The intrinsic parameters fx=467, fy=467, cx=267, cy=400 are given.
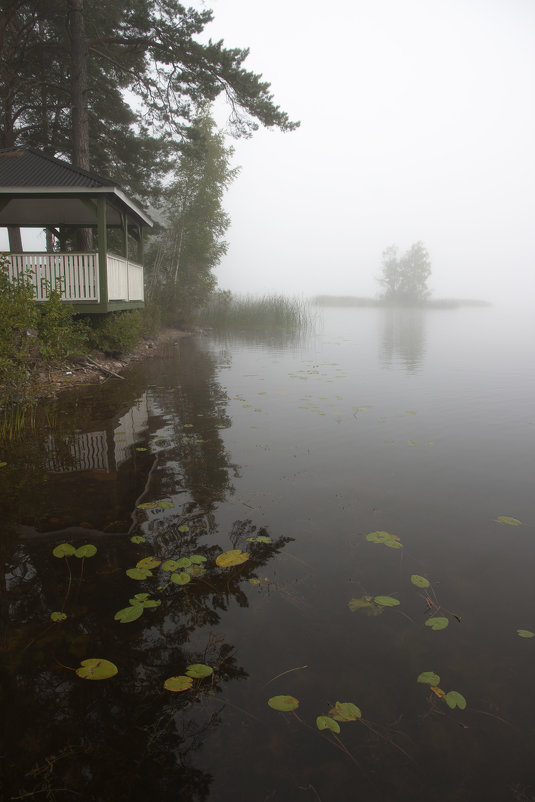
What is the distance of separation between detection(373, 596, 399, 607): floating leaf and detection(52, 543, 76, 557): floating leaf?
205 cm

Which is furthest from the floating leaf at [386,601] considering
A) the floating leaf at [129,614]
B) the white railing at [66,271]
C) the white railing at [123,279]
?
the white railing at [123,279]

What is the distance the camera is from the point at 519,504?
4293 mm

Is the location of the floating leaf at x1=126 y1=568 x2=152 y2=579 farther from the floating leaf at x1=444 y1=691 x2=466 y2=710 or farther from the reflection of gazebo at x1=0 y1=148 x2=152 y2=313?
the reflection of gazebo at x1=0 y1=148 x2=152 y2=313

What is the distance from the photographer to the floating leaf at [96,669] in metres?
2.16

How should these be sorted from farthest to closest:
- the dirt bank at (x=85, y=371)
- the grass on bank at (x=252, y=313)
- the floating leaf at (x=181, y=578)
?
the grass on bank at (x=252, y=313) → the dirt bank at (x=85, y=371) → the floating leaf at (x=181, y=578)

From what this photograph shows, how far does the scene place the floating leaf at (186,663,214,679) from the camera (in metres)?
2.20

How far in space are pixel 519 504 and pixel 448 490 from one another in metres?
0.62

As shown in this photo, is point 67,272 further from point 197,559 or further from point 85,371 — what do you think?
point 197,559

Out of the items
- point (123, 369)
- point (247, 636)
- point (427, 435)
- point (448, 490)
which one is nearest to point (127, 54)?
point (123, 369)

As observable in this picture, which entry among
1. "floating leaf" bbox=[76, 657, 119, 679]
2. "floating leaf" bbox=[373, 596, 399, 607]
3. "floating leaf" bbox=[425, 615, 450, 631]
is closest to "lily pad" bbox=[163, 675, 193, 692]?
"floating leaf" bbox=[76, 657, 119, 679]

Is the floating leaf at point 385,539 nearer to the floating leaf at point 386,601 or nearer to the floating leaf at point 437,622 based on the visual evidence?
the floating leaf at point 386,601

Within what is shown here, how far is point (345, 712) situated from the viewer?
204 centimetres

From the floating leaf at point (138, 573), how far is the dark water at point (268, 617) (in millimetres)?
63

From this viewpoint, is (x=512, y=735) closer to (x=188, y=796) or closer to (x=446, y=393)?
(x=188, y=796)
